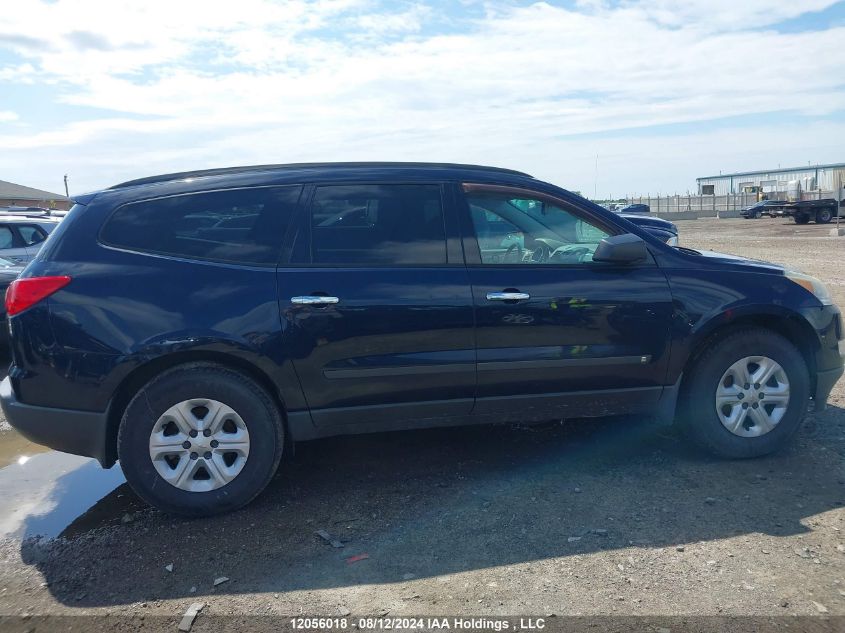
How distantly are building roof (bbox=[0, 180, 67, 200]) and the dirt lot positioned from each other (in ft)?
190

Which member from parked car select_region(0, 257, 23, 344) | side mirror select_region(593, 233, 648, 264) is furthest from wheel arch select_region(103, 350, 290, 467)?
parked car select_region(0, 257, 23, 344)

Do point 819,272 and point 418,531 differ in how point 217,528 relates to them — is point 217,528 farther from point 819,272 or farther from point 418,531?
point 819,272

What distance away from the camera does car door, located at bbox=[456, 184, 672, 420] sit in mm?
4172

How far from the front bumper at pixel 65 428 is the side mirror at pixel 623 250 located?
9.72 feet

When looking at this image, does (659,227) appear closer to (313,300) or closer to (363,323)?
(363,323)

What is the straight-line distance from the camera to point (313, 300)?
394 cm

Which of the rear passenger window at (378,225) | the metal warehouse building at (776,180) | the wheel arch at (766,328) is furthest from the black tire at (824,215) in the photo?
the rear passenger window at (378,225)

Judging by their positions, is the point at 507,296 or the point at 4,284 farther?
the point at 4,284

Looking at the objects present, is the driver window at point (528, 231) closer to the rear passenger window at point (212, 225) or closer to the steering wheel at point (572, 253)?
the steering wheel at point (572, 253)

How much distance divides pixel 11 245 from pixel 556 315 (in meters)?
9.80

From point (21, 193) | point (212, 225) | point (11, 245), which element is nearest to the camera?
point (212, 225)

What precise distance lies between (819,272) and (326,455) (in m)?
12.2

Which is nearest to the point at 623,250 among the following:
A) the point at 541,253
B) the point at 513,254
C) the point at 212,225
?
the point at 541,253

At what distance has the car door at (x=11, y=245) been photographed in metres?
10.7
